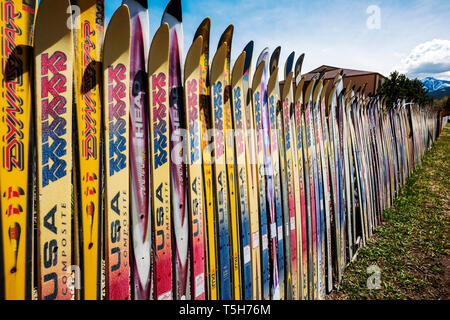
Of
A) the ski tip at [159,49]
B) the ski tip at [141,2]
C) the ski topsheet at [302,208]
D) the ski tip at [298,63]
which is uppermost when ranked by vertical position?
the ski tip at [298,63]

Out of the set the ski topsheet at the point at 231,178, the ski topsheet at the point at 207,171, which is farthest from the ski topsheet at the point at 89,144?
the ski topsheet at the point at 231,178

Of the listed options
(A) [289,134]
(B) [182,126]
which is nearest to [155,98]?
(B) [182,126]

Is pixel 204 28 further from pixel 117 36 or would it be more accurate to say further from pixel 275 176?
pixel 275 176

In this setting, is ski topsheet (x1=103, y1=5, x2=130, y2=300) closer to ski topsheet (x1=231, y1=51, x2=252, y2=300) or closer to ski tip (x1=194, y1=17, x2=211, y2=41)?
ski tip (x1=194, y1=17, x2=211, y2=41)

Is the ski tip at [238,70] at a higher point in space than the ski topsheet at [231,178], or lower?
higher

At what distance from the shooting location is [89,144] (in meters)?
1.00

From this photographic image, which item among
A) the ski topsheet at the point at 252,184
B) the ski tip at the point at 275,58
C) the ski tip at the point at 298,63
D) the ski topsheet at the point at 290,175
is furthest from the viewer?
the ski tip at the point at 298,63

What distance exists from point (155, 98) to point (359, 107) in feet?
10.4

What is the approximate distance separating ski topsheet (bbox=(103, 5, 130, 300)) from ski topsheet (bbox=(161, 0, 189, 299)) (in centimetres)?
23

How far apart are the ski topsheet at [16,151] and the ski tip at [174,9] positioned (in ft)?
1.94

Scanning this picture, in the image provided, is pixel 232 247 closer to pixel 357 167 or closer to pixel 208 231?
pixel 208 231

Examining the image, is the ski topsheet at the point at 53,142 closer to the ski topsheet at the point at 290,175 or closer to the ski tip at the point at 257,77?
the ski tip at the point at 257,77

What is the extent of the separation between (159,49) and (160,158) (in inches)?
19.2

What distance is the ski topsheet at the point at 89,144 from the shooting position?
98cm
